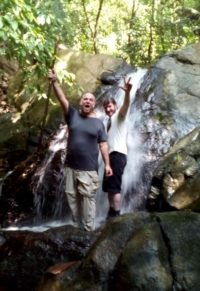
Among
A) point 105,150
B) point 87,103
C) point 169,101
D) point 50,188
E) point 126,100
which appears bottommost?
point 50,188

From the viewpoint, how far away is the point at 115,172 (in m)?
5.52

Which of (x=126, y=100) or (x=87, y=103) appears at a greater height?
(x=126, y=100)

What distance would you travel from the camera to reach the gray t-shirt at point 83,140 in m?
4.97

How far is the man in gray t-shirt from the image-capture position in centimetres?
498

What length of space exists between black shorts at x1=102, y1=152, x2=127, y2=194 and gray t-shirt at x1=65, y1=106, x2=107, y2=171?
0.49m

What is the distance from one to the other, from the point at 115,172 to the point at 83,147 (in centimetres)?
75

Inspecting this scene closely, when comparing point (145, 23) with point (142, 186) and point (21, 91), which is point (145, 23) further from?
point (142, 186)

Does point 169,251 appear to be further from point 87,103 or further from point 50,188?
point 50,188

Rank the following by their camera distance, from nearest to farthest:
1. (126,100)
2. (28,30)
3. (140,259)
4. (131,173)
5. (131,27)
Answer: (140,259)
(28,30)
(126,100)
(131,173)
(131,27)

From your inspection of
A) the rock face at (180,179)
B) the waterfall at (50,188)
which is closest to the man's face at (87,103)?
the rock face at (180,179)

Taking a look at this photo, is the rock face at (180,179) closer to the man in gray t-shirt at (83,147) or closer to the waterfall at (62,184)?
the waterfall at (62,184)

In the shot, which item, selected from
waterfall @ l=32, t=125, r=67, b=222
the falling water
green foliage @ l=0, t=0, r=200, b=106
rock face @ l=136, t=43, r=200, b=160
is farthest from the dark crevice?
green foliage @ l=0, t=0, r=200, b=106

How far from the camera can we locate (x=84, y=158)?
5.00 m

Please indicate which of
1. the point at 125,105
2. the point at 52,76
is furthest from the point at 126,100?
the point at 52,76
